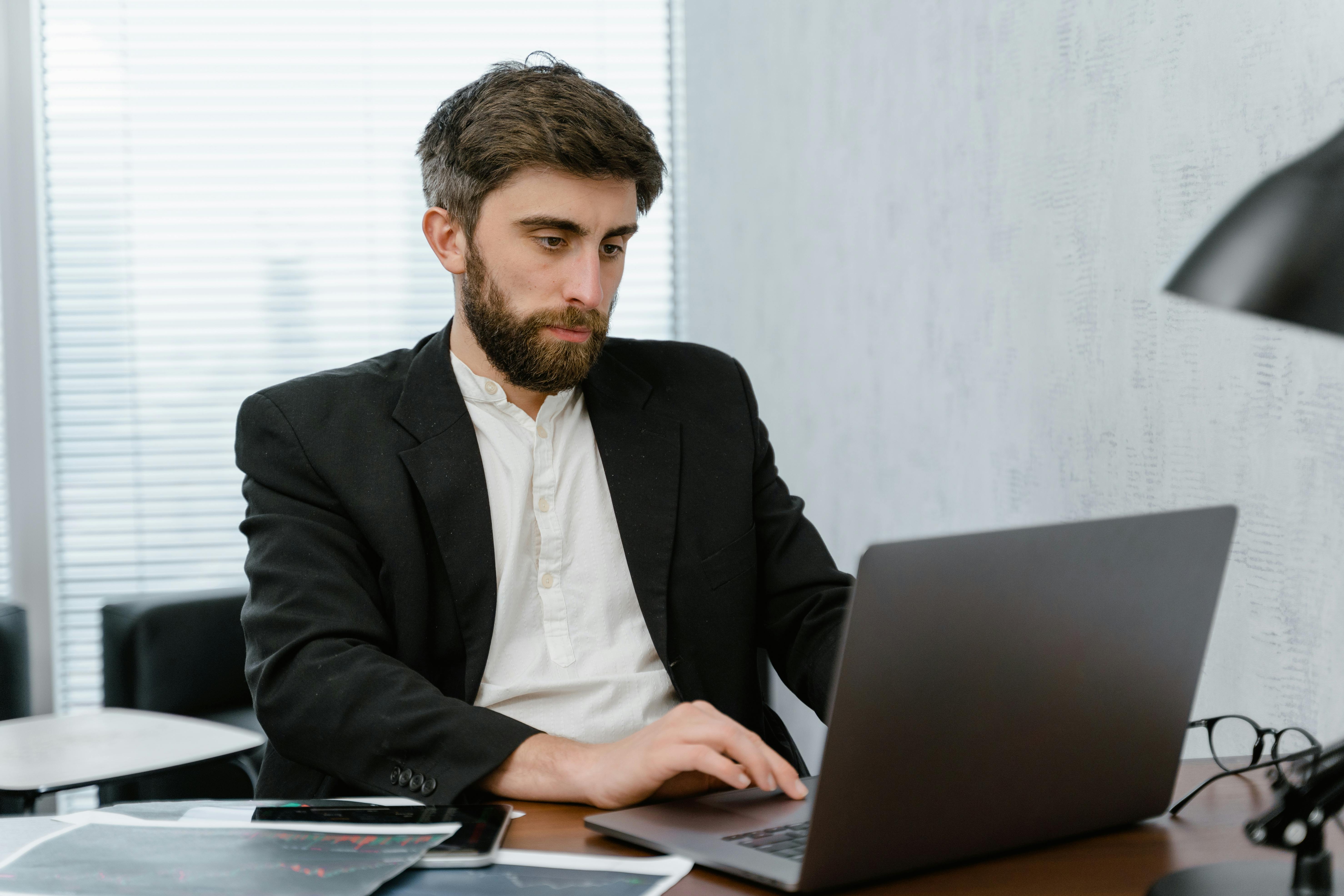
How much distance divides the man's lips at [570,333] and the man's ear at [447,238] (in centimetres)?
16

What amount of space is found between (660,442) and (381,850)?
2.55 feet

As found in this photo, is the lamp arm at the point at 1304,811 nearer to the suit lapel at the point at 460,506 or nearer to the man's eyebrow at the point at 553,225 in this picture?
the suit lapel at the point at 460,506

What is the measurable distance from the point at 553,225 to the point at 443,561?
41 cm

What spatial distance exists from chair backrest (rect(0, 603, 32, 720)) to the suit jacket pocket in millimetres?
1420

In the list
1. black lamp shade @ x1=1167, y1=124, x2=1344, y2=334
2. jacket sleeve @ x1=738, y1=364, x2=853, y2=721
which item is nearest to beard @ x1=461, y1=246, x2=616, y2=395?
jacket sleeve @ x1=738, y1=364, x2=853, y2=721

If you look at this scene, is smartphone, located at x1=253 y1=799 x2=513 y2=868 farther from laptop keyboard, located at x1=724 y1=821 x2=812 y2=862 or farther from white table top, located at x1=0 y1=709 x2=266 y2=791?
white table top, located at x1=0 y1=709 x2=266 y2=791

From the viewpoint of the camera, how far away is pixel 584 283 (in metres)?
1.40

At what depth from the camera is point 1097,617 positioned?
0.74 metres

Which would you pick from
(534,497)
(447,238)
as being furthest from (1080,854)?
(447,238)

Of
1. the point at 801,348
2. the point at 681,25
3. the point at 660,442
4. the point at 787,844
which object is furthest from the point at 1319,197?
the point at 681,25

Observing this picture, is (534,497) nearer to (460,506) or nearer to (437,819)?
(460,506)

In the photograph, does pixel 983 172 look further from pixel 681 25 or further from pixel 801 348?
pixel 681 25

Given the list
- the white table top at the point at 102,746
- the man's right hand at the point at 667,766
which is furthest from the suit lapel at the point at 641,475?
the white table top at the point at 102,746

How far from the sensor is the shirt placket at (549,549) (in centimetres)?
138
